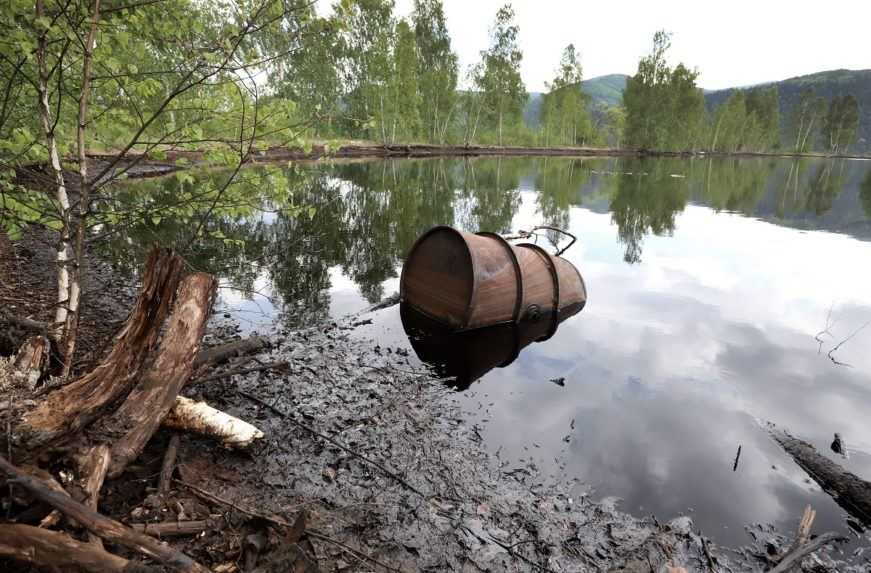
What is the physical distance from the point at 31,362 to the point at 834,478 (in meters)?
7.64

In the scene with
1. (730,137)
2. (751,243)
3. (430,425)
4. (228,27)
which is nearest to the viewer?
(228,27)

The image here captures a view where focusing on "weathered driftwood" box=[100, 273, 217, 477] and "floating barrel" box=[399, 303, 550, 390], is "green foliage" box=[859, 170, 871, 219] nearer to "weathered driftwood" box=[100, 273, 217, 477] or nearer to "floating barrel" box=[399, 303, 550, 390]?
"floating barrel" box=[399, 303, 550, 390]

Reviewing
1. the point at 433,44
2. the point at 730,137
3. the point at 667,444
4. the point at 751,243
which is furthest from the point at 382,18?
the point at 730,137

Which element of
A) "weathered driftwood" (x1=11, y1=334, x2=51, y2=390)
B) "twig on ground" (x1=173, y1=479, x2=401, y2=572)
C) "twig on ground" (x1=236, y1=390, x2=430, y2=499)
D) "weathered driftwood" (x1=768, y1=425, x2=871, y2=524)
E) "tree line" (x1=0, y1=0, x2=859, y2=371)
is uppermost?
"tree line" (x1=0, y1=0, x2=859, y2=371)

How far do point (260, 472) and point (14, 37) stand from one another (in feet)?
12.9

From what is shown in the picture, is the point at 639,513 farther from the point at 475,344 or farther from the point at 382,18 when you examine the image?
the point at 382,18

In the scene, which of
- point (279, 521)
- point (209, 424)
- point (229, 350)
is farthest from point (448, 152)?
point (279, 521)

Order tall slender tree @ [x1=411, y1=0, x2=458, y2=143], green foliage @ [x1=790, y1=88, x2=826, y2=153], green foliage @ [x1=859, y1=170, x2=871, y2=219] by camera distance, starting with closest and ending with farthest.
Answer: green foliage @ [x1=859, y1=170, x2=871, y2=219] → tall slender tree @ [x1=411, y1=0, x2=458, y2=143] → green foliage @ [x1=790, y1=88, x2=826, y2=153]

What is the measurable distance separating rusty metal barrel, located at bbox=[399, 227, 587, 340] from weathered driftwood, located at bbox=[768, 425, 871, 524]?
3.77 m

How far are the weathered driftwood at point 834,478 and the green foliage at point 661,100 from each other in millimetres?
86101

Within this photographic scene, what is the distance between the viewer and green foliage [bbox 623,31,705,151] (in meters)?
75.6

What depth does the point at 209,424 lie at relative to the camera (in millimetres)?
3752

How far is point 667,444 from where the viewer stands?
5023 millimetres

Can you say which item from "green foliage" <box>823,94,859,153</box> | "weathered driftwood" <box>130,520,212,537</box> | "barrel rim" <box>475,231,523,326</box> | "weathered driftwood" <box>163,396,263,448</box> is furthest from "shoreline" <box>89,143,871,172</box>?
"green foliage" <box>823,94,859,153</box>
